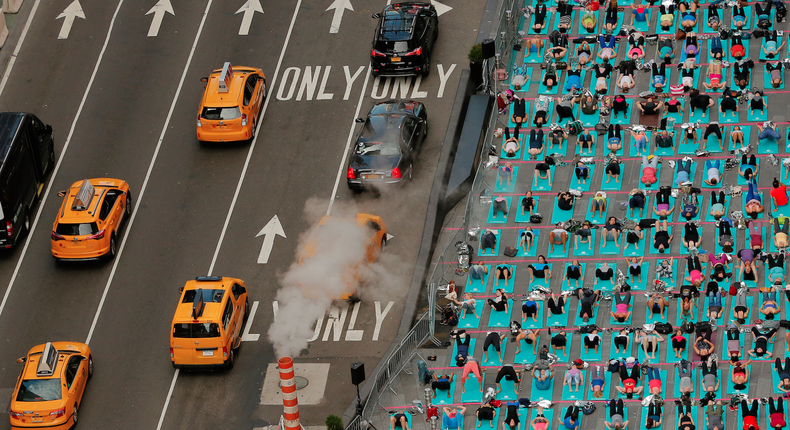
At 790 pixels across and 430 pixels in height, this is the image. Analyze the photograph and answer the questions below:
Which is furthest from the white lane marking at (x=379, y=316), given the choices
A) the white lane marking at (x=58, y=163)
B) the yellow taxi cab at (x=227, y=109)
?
the white lane marking at (x=58, y=163)

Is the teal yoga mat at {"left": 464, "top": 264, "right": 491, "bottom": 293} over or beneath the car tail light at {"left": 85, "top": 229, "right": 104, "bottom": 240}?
over

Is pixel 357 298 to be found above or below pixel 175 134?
below

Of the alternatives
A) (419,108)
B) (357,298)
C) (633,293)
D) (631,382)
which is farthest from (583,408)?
(419,108)

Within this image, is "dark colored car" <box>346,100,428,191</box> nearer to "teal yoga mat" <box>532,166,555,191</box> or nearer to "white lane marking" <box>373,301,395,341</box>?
"teal yoga mat" <box>532,166,555,191</box>

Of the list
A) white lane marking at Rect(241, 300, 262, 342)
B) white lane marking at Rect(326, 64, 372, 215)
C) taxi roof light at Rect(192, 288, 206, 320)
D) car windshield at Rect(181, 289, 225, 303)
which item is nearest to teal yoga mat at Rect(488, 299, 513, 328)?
white lane marking at Rect(241, 300, 262, 342)

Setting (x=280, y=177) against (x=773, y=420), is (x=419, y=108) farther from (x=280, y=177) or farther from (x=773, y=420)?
(x=773, y=420)

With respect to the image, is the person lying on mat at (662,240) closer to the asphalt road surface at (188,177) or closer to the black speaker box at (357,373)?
the asphalt road surface at (188,177)

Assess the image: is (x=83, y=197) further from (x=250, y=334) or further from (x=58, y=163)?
(x=250, y=334)
